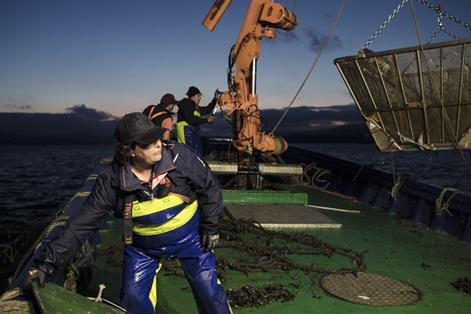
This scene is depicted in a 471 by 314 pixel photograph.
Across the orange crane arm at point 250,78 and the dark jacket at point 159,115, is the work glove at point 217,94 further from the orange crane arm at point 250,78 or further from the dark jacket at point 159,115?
the dark jacket at point 159,115

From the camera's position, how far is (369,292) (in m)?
4.28

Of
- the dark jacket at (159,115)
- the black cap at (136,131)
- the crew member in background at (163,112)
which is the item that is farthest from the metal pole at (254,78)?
the black cap at (136,131)

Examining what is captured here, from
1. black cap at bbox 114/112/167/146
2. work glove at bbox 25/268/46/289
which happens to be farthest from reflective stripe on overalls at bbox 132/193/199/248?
work glove at bbox 25/268/46/289

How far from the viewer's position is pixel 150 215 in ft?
9.05

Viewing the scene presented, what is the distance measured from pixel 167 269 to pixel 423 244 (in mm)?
4078

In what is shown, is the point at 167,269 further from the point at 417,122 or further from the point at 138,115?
the point at 417,122

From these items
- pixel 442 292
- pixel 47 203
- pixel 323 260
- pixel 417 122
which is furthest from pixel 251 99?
pixel 47 203

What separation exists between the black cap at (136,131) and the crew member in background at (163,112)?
4.48 metres

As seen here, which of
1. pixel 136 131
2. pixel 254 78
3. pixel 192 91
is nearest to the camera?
pixel 136 131

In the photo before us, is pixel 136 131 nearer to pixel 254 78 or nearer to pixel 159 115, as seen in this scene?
pixel 159 115

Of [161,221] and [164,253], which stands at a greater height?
[161,221]

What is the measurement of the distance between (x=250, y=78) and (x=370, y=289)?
578cm

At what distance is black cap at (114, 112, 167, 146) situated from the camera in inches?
104

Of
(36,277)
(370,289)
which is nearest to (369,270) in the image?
(370,289)
